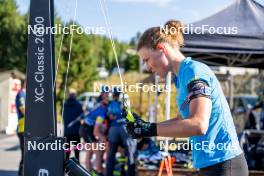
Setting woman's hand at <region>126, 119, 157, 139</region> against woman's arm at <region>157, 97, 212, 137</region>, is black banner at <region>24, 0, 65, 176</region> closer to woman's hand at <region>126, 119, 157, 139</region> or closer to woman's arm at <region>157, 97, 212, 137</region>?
woman's hand at <region>126, 119, 157, 139</region>

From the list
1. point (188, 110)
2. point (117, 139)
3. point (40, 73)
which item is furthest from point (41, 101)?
point (117, 139)

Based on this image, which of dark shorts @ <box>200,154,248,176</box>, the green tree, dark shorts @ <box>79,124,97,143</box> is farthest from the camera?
the green tree

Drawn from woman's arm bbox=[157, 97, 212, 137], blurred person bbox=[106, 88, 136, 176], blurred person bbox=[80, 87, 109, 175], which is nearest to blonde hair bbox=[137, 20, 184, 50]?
woman's arm bbox=[157, 97, 212, 137]

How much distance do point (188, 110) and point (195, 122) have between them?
0.68ft

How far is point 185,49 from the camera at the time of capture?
7.03 m

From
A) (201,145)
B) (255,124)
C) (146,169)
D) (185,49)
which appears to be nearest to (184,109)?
(201,145)

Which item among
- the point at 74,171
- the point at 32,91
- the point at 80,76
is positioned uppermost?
the point at 80,76

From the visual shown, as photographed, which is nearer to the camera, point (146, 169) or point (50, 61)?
point (50, 61)

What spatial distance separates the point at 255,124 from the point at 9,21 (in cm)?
3201

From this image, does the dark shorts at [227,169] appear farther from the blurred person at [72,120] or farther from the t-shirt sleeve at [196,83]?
the blurred person at [72,120]

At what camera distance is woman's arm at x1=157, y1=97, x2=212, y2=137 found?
2453mm

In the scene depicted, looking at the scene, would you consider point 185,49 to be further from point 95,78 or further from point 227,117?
point 95,78

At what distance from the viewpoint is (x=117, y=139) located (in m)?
8.29

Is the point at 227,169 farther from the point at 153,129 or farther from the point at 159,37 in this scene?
the point at 159,37
